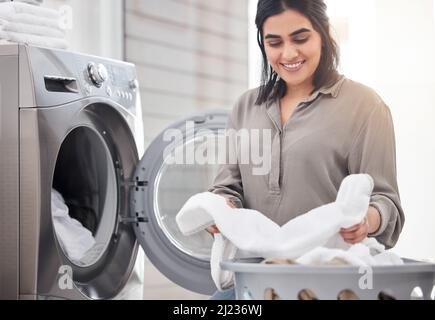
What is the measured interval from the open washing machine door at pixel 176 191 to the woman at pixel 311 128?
26cm

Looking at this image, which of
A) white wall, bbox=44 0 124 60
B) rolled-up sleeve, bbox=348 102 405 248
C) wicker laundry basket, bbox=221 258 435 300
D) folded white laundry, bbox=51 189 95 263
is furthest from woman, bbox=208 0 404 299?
white wall, bbox=44 0 124 60

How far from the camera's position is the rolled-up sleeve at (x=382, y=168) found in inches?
67.2

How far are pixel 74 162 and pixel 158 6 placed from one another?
0.70 metres

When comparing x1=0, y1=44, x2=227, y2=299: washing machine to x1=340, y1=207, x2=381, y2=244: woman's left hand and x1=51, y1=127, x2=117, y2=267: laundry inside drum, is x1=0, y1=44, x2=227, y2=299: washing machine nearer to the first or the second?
x1=51, y1=127, x2=117, y2=267: laundry inside drum

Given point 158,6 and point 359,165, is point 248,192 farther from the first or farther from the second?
point 158,6

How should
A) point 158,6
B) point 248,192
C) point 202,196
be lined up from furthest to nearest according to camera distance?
point 158,6
point 248,192
point 202,196

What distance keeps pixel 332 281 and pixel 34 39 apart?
1080 mm

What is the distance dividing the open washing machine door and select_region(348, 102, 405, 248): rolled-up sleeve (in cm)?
47

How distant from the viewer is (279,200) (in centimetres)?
178

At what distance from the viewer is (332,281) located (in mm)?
1455

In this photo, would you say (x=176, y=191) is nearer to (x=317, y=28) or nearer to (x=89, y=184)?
(x=89, y=184)

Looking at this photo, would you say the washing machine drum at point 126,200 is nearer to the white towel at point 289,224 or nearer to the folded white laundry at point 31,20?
the folded white laundry at point 31,20
